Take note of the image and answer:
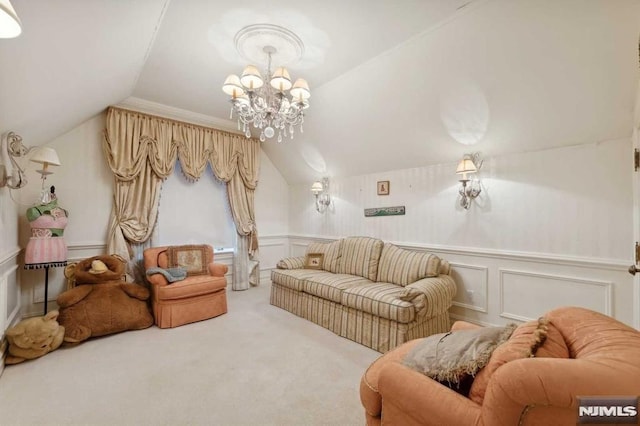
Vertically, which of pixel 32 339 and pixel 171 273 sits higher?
pixel 171 273

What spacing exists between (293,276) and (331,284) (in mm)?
670

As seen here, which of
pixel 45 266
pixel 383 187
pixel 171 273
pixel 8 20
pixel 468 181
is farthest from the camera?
pixel 383 187

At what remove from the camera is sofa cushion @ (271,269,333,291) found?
11.8ft

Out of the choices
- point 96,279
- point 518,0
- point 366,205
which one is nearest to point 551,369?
point 518,0

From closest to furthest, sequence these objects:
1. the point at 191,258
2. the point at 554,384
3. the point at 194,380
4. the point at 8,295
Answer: the point at 554,384, the point at 194,380, the point at 8,295, the point at 191,258

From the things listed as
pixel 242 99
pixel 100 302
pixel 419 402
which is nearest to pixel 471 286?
pixel 419 402

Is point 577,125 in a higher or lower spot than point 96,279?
higher

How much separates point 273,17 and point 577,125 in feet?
9.03

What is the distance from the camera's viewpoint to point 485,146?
2.96 meters

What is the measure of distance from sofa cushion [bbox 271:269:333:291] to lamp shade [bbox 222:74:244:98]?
2.29 meters

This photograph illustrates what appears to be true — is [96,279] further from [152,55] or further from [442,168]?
[442,168]

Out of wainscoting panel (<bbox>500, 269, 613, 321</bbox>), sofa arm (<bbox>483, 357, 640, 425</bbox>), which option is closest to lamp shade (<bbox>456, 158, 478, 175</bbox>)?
wainscoting panel (<bbox>500, 269, 613, 321</bbox>)

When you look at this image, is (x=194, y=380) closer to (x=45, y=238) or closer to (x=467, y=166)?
(x=45, y=238)

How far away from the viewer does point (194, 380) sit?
218 cm
